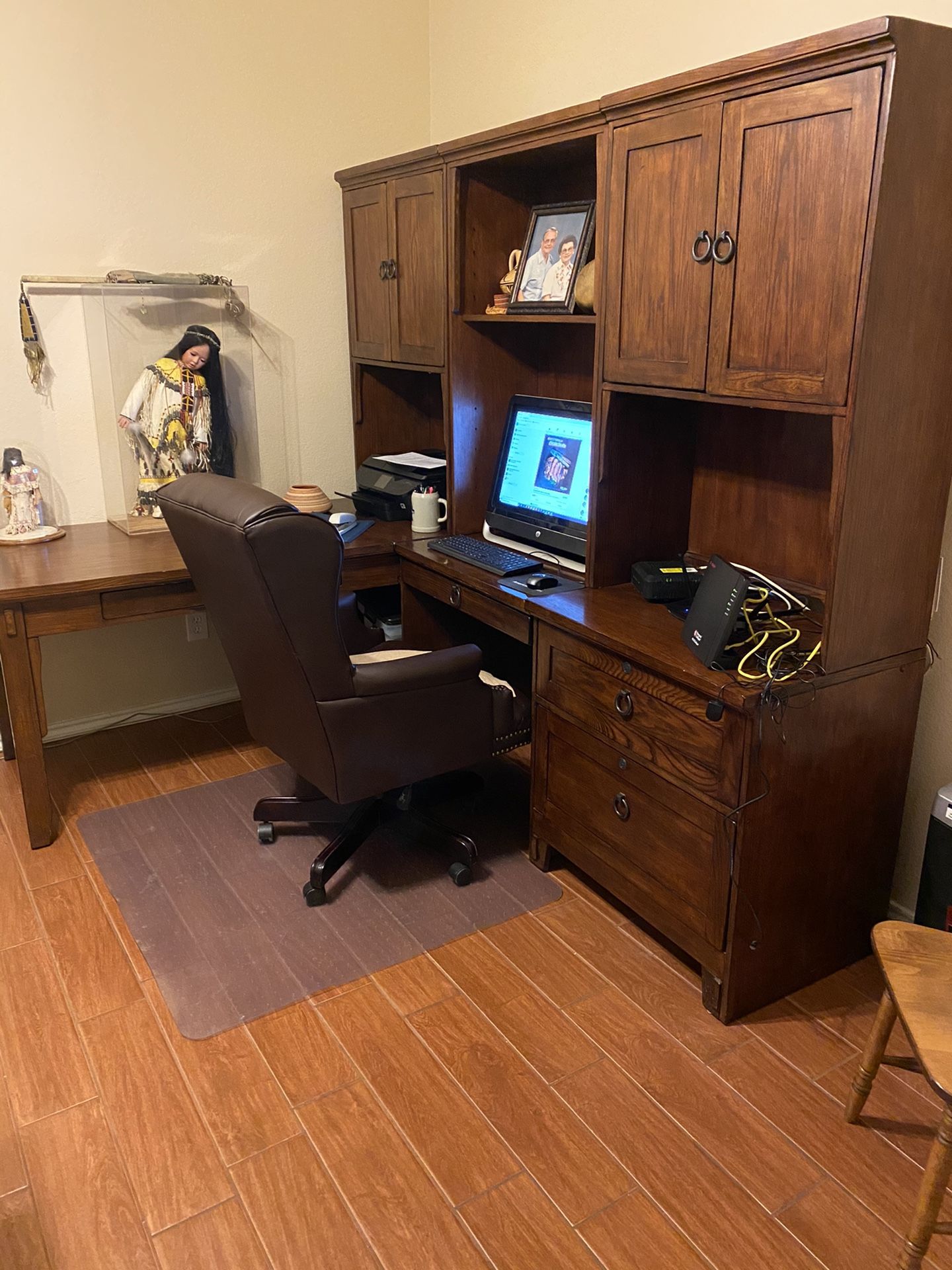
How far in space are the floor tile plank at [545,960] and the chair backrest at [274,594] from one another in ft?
1.83

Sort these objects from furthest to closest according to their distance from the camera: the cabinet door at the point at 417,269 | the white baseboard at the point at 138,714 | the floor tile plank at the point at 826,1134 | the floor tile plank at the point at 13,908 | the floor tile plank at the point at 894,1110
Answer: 1. the white baseboard at the point at 138,714
2. the cabinet door at the point at 417,269
3. the floor tile plank at the point at 13,908
4. the floor tile plank at the point at 894,1110
5. the floor tile plank at the point at 826,1134

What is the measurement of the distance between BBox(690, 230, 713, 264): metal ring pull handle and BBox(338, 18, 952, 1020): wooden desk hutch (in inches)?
0.6

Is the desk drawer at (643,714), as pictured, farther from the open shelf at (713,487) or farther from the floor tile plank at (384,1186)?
the floor tile plank at (384,1186)

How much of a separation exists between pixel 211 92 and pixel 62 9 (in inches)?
18.0

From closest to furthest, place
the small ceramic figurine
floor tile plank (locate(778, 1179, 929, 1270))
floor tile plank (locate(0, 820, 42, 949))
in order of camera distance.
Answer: floor tile plank (locate(778, 1179, 929, 1270)) → floor tile plank (locate(0, 820, 42, 949)) → the small ceramic figurine

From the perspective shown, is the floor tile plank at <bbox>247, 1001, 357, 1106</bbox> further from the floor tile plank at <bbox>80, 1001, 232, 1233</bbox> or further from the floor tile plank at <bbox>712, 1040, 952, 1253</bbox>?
the floor tile plank at <bbox>712, 1040, 952, 1253</bbox>

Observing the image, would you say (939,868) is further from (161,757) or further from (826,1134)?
A: (161,757)

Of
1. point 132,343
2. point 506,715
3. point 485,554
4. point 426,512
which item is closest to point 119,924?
point 506,715

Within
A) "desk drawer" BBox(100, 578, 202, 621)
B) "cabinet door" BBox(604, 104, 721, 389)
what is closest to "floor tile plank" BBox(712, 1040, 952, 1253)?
"cabinet door" BBox(604, 104, 721, 389)

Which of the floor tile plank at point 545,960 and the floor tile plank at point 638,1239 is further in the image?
the floor tile plank at point 545,960

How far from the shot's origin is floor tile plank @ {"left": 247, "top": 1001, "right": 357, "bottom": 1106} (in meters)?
1.85

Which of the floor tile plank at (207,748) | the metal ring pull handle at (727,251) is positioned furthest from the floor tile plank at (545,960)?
the metal ring pull handle at (727,251)

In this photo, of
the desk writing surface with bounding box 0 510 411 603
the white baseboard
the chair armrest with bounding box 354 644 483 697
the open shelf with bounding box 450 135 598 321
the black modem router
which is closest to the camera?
the black modem router

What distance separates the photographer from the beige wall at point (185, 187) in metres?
2.86
